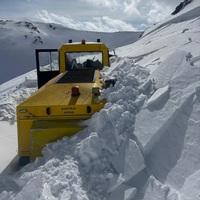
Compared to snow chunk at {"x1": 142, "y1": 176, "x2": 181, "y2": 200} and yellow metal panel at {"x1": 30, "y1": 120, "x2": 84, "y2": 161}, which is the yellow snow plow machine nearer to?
yellow metal panel at {"x1": 30, "y1": 120, "x2": 84, "y2": 161}

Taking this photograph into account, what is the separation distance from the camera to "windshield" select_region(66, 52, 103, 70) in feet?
22.8

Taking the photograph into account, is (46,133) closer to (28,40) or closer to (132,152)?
(132,152)

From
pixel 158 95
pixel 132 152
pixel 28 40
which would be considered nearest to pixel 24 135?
pixel 132 152

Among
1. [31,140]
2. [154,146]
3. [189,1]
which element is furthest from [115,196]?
[189,1]

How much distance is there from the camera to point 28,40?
54031 mm

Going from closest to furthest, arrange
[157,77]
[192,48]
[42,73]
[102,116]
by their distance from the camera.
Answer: [102,116] → [157,77] → [192,48] → [42,73]

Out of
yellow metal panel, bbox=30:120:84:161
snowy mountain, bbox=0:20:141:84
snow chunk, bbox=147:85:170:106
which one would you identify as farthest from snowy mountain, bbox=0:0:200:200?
snowy mountain, bbox=0:20:141:84

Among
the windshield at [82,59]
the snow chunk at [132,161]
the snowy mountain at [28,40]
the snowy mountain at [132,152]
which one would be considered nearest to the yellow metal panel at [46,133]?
the snowy mountain at [132,152]

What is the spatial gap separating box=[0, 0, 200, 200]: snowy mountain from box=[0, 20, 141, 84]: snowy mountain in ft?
118

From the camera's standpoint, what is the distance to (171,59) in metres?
4.87

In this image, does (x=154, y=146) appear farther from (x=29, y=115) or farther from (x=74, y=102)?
(x=29, y=115)

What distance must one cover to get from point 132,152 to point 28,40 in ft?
174

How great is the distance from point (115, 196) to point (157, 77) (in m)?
2.07

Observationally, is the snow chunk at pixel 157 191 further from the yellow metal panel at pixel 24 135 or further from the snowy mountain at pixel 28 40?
the snowy mountain at pixel 28 40
